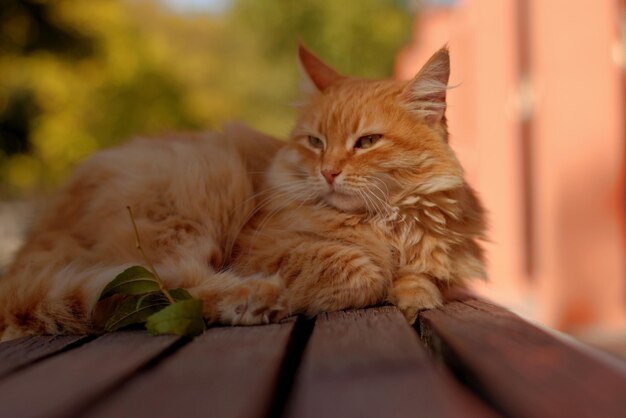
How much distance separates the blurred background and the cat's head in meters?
0.46

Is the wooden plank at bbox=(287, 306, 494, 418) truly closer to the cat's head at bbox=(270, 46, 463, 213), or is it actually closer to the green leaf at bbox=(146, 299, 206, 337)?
the green leaf at bbox=(146, 299, 206, 337)

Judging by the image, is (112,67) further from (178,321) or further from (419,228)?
(178,321)

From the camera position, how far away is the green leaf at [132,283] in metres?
1.59

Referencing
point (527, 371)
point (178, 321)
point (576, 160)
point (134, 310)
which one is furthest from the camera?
point (576, 160)

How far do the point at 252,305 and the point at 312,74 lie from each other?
127 centimetres

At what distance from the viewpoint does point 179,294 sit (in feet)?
5.57

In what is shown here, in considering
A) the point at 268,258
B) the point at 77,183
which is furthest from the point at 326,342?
the point at 77,183

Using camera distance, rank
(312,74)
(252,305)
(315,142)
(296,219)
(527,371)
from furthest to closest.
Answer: (312,74) → (315,142) → (296,219) → (252,305) → (527,371)

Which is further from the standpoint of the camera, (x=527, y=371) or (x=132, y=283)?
(x=132, y=283)

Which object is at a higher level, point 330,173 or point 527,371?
point 330,173

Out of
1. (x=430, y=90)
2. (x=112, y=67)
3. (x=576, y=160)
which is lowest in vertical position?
(x=576, y=160)

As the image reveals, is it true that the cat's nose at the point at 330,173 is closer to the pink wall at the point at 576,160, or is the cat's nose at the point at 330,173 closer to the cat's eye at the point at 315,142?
the cat's eye at the point at 315,142

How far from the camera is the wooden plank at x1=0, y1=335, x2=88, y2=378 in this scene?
4.11 ft

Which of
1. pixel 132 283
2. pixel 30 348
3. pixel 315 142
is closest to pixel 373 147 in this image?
pixel 315 142
